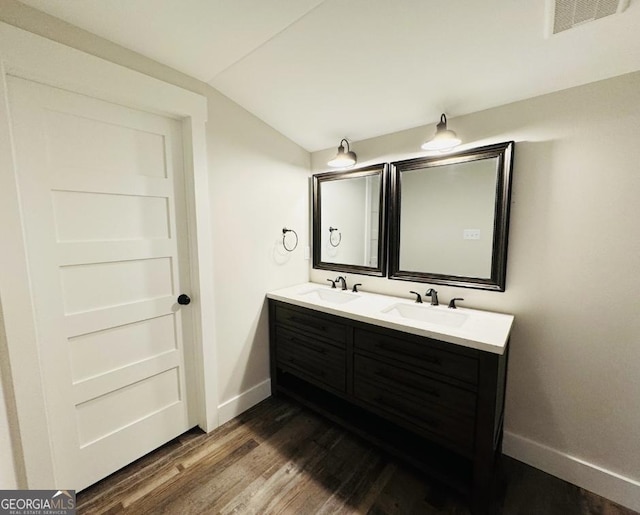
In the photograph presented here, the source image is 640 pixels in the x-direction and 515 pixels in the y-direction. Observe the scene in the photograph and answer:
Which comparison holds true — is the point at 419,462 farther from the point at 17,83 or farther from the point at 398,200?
the point at 17,83

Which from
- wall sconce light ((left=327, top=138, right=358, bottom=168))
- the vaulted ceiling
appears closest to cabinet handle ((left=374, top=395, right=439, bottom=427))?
wall sconce light ((left=327, top=138, right=358, bottom=168))

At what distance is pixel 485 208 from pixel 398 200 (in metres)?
0.56

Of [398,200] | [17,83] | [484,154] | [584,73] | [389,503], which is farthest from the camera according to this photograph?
[398,200]

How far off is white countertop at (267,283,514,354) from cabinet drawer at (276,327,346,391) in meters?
0.26

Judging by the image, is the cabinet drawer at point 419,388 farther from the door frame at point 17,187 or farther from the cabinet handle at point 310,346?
the door frame at point 17,187

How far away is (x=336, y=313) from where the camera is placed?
1755 mm

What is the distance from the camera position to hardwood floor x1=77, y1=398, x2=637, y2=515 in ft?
4.54

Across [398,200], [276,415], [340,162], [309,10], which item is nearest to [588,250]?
[398,200]

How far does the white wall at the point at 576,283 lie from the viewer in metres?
1.32

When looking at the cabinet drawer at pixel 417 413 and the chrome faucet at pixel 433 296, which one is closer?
the cabinet drawer at pixel 417 413

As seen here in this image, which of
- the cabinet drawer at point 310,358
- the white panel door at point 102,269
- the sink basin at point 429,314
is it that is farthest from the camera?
the cabinet drawer at point 310,358

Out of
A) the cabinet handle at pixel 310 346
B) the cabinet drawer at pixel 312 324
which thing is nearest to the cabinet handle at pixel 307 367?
the cabinet handle at pixel 310 346

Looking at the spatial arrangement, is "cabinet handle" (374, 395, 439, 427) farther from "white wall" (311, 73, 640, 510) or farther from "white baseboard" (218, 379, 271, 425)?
"white baseboard" (218, 379, 271, 425)

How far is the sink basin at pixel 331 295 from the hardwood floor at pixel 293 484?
944mm
